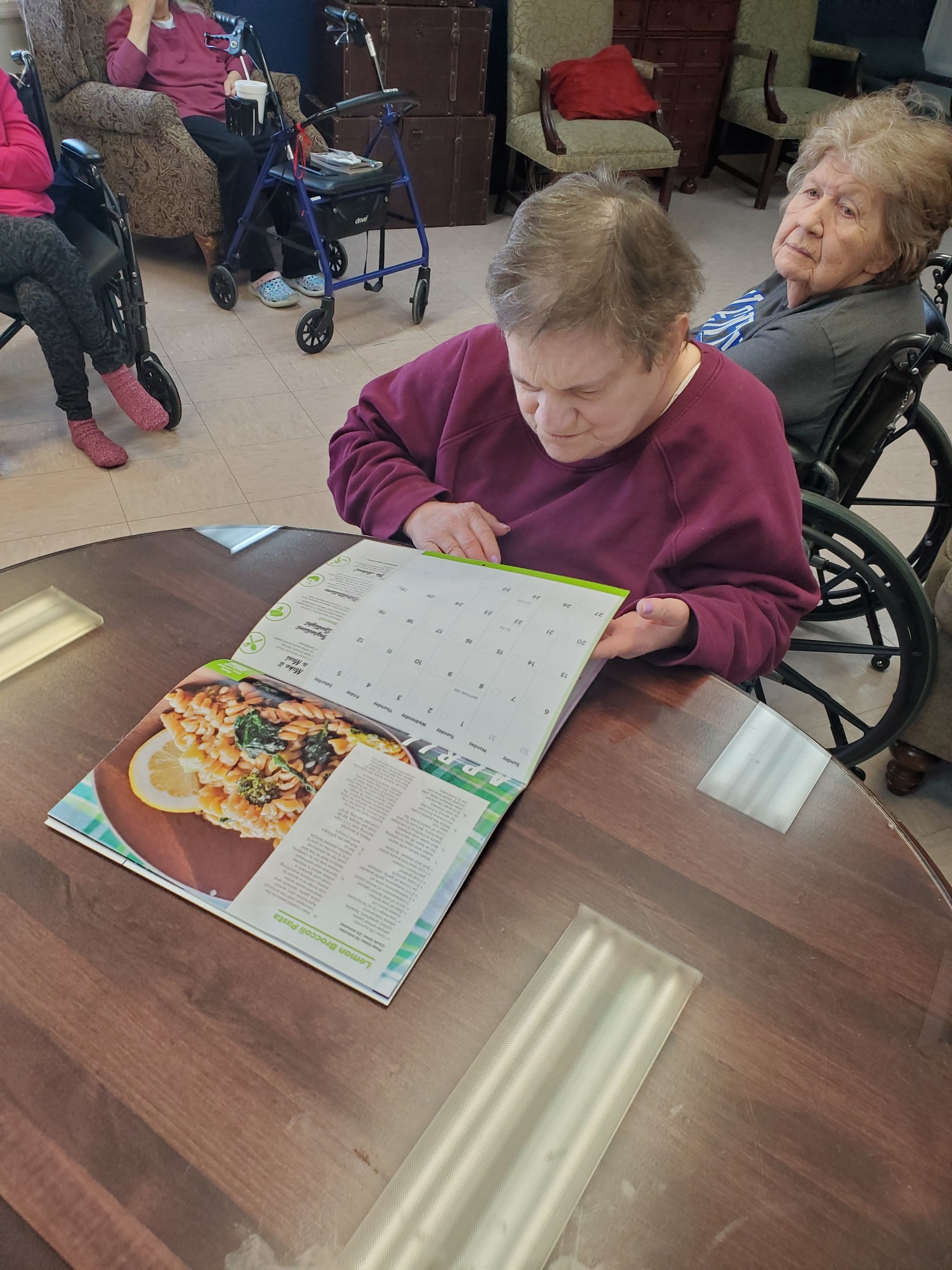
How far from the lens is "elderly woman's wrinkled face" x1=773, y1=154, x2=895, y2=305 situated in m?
1.38

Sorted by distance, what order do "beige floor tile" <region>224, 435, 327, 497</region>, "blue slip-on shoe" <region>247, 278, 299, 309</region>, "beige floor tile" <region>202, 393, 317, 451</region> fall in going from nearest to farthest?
"beige floor tile" <region>224, 435, 327, 497</region> → "beige floor tile" <region>202, 393, 317, 451</region> → "blue slip-on shoe" <region>247, 278, 299, 309</region>

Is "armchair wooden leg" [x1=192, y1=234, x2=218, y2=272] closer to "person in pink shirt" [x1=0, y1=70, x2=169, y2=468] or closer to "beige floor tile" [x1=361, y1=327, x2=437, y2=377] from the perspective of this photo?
"beige floor tile" [x1=361, y1=327, x2=437, y2=377]

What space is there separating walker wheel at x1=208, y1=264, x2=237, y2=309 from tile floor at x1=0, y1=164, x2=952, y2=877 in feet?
0.16

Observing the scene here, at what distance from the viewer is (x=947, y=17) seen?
5.27 m

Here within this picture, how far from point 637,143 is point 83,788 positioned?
4.07 m

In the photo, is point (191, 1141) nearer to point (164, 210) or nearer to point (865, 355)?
point (865, 355)

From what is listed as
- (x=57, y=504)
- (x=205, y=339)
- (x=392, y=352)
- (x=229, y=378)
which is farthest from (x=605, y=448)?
(x=205, y=339)

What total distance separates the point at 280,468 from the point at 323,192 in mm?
1028

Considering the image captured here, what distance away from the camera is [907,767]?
170 centimetres

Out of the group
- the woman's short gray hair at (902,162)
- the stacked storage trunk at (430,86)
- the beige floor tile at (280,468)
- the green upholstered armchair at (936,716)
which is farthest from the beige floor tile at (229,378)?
the green upholstered armchair at (936,716)

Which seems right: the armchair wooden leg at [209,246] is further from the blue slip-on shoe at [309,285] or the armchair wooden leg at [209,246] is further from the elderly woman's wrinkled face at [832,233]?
the elderly woman's wrinkled face at [832,233]

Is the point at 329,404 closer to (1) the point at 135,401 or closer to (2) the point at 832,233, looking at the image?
(1) the point at 135,401

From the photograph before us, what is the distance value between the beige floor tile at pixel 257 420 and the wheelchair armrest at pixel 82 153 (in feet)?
2.19

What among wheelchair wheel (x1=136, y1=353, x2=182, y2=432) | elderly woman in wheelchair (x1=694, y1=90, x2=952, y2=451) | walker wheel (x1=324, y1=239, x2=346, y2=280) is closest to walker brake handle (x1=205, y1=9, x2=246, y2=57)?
walker wheel (x1=324, y1=239, x2=346, y2=280)
